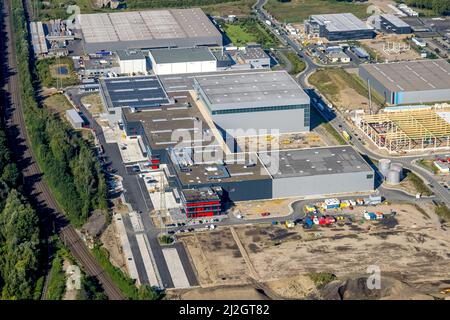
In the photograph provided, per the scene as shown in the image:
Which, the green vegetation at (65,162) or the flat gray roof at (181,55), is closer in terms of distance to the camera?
the green vegetation at (65,162)

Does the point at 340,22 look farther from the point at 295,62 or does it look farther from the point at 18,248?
the point at 18,248

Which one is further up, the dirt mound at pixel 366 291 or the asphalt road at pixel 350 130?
the dirt mound at pixel 366 291

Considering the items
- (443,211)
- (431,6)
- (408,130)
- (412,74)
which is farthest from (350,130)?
(431,6)

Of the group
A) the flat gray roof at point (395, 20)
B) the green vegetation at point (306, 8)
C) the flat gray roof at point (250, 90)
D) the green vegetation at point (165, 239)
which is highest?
the flat gray roof at point (250, 90)

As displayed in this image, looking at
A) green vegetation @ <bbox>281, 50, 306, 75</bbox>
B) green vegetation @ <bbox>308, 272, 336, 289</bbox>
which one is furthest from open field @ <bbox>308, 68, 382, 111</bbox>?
green vegetation @ <bbox>308, 272, 336, 289</bbox>

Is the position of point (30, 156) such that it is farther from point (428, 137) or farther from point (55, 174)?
point (428, 137)

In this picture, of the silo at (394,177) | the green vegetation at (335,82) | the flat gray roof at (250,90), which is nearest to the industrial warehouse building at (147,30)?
the green vegetation at (335,82)

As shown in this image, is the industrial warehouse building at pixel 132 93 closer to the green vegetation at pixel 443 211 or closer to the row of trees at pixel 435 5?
the green vegetation at pixel 443 211

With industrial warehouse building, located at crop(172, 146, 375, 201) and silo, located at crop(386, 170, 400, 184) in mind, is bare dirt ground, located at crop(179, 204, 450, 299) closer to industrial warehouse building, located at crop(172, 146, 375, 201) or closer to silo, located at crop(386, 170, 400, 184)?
industrial warehouse building, located at crop(172, 146, 375, 201)
